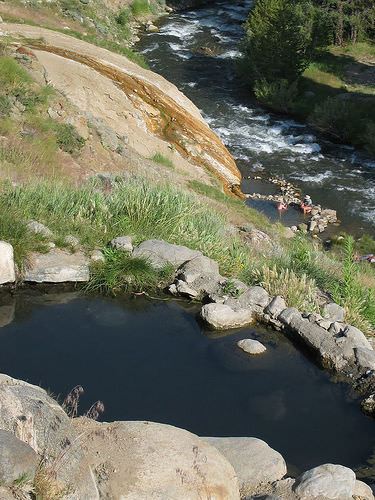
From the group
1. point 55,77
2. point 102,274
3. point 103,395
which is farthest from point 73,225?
point 55,77

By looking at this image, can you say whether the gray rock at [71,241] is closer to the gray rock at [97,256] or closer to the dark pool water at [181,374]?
the gray rock at [97,256]

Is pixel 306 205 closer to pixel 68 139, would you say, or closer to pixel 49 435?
pixel 68 139

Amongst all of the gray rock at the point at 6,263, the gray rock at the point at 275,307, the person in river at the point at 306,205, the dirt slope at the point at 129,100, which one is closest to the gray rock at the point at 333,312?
the gray rock at the point at 275,307

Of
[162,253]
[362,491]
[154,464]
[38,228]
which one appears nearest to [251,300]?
[162,253]

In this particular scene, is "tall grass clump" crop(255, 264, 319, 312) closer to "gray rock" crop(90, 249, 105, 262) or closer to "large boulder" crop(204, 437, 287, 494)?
"gray rock" crop(90, 249, 105, 262)

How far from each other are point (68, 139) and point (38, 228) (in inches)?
214

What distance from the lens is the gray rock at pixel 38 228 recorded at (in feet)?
27.8

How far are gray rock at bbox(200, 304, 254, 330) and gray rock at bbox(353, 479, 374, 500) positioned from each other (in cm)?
288

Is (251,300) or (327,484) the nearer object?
(327,484)

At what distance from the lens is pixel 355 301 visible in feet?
27.5

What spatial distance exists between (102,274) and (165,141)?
9556 millimetres

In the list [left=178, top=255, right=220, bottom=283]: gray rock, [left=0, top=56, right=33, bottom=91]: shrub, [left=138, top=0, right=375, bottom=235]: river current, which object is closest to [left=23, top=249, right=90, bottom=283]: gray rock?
[left=178, top=255, right=220, bottom=283]: gray rock

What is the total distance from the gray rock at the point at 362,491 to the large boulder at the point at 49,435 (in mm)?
2172

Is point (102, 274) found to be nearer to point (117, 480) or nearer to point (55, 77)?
point (117, 480)
